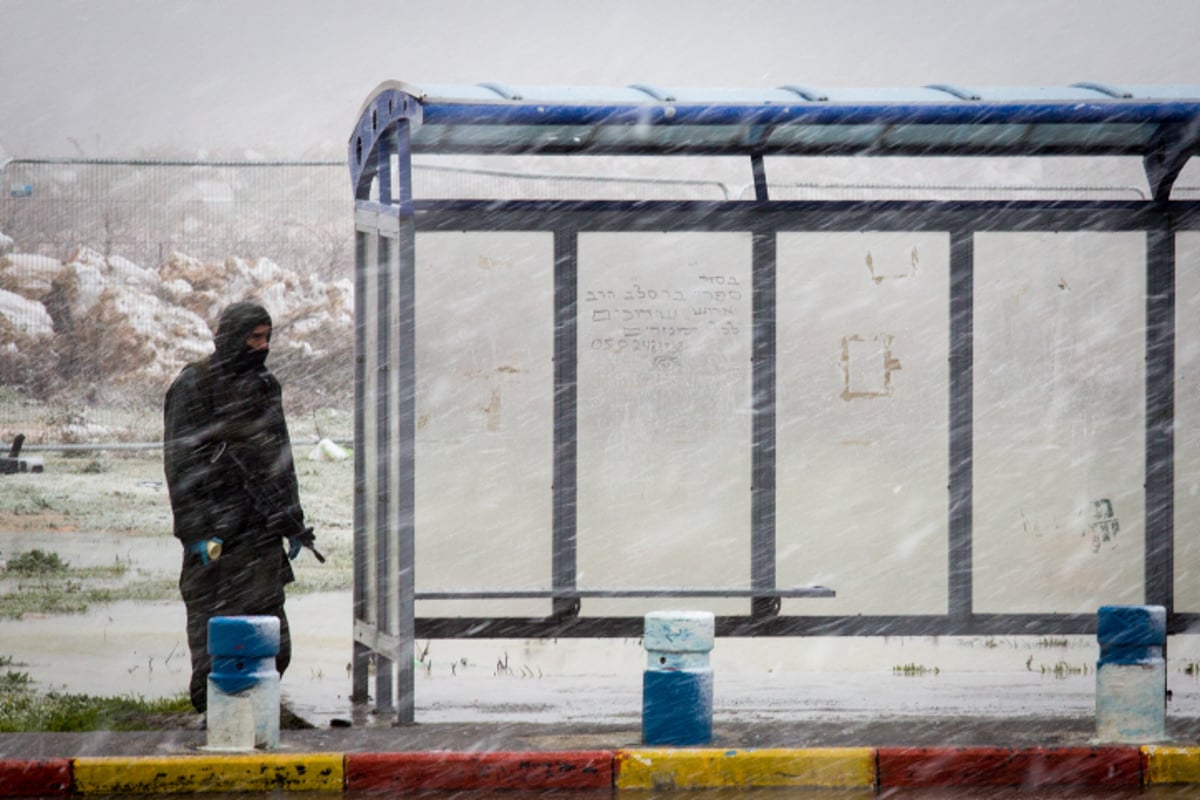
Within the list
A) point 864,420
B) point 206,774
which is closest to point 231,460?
point 206,774

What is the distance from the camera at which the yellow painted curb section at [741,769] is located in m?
8.59

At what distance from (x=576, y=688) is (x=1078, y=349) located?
3.41 meters

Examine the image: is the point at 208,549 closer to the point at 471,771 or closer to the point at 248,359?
the point at 248,359

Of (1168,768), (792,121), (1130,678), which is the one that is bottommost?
(1168,768)

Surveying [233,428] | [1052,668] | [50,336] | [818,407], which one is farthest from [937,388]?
[50,336]

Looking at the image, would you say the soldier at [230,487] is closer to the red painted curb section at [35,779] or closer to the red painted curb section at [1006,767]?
the red painted curb section at [35,779]

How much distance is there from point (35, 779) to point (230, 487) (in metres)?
1.87

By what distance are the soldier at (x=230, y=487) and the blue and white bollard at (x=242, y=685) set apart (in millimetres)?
821

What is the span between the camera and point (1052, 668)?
1238cm

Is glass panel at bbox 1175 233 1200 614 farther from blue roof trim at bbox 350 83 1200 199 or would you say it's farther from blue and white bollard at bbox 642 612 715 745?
blue and white bollard at bbox 642 612 715 745

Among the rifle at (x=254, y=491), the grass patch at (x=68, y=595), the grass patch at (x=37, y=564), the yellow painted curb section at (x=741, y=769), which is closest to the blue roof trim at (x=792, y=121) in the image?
the rifle at (x=254, y=491)

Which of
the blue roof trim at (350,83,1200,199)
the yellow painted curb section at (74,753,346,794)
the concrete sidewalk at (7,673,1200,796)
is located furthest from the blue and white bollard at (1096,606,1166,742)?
the yellow painted curb section at (74,753,346,794)

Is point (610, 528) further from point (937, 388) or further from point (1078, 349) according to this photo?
point (1078, 349)

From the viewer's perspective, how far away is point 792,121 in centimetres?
1009
